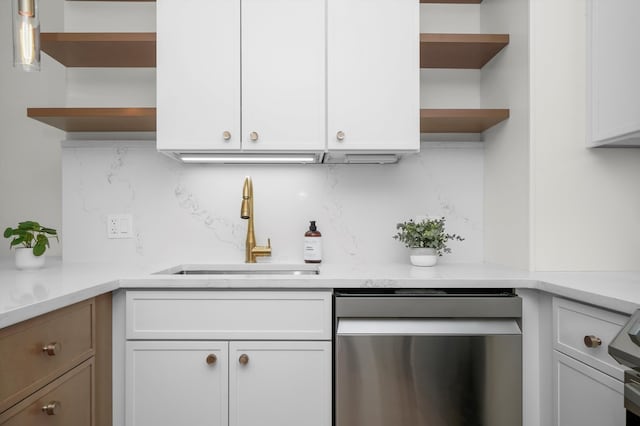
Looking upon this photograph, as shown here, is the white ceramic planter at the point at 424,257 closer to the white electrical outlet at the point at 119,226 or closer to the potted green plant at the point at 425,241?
the potted green plant at the point at 425,241

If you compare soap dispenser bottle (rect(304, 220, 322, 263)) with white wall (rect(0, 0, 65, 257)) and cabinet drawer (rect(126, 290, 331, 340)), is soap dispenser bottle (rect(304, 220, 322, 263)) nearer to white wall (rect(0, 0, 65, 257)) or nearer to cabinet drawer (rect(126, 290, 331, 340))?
cabinet drawer (rect(126, 290, 331, 340))

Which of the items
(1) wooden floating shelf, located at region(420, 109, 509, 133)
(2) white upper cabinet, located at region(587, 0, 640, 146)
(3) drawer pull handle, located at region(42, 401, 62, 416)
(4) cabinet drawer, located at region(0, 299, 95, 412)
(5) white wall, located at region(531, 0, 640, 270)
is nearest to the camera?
(4) cabinet drawer, located at region(0, 299, 95, 412)

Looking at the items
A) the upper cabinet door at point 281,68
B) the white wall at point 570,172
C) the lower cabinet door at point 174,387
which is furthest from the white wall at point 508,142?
the lower cabinet door at point 174,387

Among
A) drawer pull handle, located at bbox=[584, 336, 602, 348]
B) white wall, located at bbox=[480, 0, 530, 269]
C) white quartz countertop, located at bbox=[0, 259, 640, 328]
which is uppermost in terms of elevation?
white wall, located at bbox=[480, 0, 530, 269]

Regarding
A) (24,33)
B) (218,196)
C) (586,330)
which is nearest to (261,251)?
(218,196)

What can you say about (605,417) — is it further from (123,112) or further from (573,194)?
(123,112)

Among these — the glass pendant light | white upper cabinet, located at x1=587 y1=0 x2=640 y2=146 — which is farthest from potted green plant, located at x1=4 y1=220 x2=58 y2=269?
white upper cabinet, located at x1=587 y1=0 x2=640 y2=146

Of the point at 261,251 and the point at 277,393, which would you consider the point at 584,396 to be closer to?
the point at 277,393

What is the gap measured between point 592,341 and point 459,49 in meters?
1.36

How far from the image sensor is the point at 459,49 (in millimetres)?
1946

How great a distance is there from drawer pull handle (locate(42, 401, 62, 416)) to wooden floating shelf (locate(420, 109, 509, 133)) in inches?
66.2

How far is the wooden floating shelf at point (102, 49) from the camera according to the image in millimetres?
1799

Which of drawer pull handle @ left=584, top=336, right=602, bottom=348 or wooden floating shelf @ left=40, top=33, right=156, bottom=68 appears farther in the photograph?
wooden floating shelf @ left=40, top=33, right=156, bottom=68

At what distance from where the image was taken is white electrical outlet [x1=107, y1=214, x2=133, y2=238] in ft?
6.94
